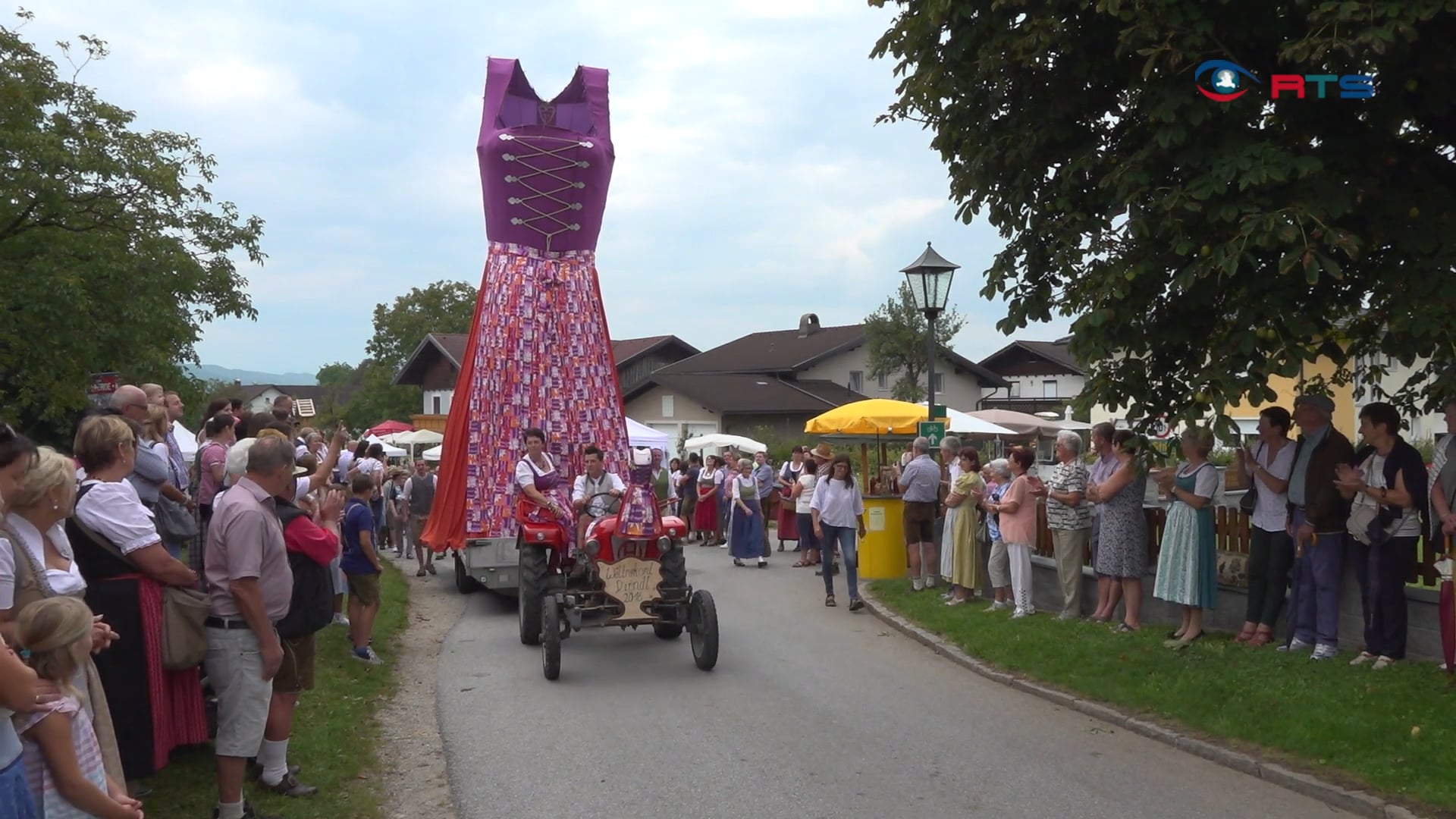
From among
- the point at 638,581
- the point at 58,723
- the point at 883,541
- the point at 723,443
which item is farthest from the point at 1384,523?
the point at 723,443

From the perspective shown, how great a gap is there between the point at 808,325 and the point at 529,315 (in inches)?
1914

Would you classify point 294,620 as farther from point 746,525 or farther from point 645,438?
point 645,438

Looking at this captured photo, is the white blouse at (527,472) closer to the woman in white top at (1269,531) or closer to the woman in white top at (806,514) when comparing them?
the woman in white top at (1269,531)

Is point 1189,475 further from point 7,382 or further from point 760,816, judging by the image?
point 7,382

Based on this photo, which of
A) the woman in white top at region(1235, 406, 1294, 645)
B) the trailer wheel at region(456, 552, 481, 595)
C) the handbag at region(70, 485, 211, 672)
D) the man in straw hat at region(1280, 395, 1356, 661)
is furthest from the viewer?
the trailer wheel at region(456, 552, 481, 595)

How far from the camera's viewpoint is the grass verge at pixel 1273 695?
6535mm

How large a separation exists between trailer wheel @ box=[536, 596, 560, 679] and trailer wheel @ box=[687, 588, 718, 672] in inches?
46.9

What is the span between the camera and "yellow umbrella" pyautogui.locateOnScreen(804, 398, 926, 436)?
18.0 meters

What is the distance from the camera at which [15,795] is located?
12.0 feet

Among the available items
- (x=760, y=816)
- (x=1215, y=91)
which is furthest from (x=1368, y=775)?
(x=1215, y=91)

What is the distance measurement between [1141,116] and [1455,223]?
1799 mm

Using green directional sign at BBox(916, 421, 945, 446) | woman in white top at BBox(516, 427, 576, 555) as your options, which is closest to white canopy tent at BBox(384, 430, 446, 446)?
green directional sign at BBox(916, 421, 945, 446)

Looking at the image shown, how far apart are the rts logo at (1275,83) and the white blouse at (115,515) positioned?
19.2 ft

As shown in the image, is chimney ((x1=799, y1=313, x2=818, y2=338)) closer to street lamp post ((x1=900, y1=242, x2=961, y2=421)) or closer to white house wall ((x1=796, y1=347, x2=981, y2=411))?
white house wall ((x1=796, y1=347, x2=981, y2=411))
